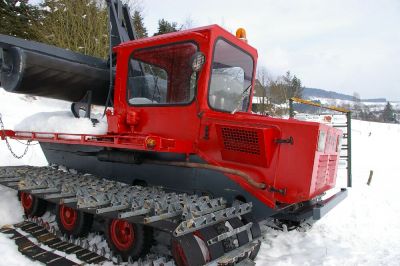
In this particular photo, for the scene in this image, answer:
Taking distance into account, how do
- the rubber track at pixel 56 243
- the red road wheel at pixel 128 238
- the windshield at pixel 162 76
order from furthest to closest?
the windshield at pixel 162 76
the rubber track at pixel 56 243
the red road wheel at pixel 128 238

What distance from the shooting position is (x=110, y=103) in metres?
5.57

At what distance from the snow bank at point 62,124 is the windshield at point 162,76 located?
2.48 ft

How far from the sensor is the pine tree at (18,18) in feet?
89.4

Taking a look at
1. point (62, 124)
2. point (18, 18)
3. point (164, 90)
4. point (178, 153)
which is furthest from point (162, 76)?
point (18, 18)

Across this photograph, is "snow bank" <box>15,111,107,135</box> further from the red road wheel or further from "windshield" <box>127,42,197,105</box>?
Answer: the red road wheel

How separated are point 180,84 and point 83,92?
2073 millimetres

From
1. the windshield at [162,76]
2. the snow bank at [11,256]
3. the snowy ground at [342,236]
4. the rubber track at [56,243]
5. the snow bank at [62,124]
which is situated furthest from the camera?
the snow bank at [62,124]

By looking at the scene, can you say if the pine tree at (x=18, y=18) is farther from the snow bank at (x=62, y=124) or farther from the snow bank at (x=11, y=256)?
the snow bank at (x=11, y=256)

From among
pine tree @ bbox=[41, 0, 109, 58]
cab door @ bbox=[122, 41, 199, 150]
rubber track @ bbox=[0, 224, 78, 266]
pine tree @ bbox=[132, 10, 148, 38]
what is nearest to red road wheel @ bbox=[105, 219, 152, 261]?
rubber track @ bbox=[0, 224, 78, 266]

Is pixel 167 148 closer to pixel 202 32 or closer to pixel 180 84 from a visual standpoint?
pixel 180 84

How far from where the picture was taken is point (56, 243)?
455 centimetres

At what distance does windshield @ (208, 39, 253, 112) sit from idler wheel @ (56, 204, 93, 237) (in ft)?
7.01

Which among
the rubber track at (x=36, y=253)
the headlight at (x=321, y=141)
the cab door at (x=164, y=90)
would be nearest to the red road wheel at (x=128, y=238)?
the rubber track at (x=36, y=253)

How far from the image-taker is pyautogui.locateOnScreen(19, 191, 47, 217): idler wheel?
17.6 feet
